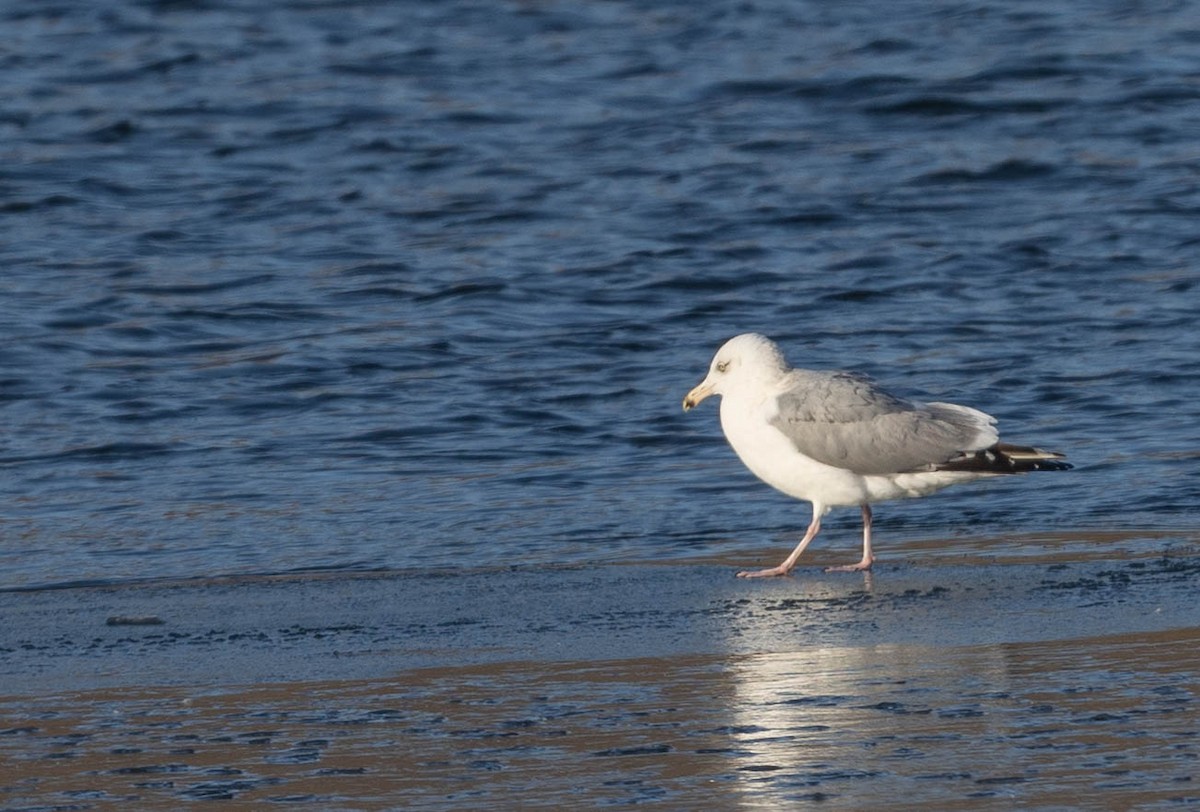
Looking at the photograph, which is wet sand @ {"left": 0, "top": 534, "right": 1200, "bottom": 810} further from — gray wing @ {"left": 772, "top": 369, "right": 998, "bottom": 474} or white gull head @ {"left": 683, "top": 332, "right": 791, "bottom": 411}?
white gull head @ {"left": 683, "top": 332, "right": 791, "bottom": 411}

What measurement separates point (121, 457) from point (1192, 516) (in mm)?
4799

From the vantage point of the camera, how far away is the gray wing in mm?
7781

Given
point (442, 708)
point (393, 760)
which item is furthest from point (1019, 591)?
point (393, 760)

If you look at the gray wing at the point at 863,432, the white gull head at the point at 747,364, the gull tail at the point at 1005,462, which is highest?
the white gull head at the point at 747,364

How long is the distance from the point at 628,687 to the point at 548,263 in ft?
29.0

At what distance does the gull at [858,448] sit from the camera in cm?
779

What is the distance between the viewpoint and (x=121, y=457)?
9.72 metres

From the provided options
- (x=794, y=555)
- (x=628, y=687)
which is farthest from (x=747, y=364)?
(x=628, y=687)

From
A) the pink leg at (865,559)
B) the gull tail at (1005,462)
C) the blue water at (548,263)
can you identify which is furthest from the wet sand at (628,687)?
the blue water at (548,263)

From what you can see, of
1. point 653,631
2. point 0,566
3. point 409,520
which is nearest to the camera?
point 653,631

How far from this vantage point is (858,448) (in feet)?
25.6

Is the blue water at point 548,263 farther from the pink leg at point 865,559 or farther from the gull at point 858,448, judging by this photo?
the pink leg at point 865,559

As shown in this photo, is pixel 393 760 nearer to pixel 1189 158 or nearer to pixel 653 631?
pixel 653 631

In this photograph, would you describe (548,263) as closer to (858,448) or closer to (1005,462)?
(858,448)
